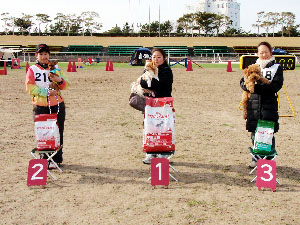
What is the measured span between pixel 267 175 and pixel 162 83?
6.07 ft

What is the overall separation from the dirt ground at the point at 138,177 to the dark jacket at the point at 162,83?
1.22 m

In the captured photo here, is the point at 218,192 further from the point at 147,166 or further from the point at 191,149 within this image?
the point at 191,149

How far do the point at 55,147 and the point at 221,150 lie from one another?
3.00 meters

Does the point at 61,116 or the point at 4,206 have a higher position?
the point at 61,116

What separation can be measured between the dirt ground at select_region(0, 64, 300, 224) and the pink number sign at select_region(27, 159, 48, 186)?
11 cm

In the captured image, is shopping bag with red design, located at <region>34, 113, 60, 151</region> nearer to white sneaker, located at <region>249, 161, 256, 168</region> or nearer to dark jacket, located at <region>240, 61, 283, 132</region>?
dark jacket, located at <region>240, 61, 283, 132</region>

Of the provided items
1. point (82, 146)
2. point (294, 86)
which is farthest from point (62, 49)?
point (82, 146)

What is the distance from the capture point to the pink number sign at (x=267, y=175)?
4715 millimetres

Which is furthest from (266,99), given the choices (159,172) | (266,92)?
(159,172)

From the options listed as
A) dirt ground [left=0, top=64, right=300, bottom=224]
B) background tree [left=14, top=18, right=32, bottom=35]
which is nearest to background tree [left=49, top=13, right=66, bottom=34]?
background tree [left=14, top=18, right=32, bottom=35]

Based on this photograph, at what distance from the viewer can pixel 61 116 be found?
5637 millimetres

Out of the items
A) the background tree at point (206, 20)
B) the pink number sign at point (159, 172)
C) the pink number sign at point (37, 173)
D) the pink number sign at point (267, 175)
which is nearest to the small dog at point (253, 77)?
the pink number sign at point (267, 175)

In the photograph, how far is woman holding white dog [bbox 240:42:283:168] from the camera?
16.4 ft

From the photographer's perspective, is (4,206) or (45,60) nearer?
(4,206)
